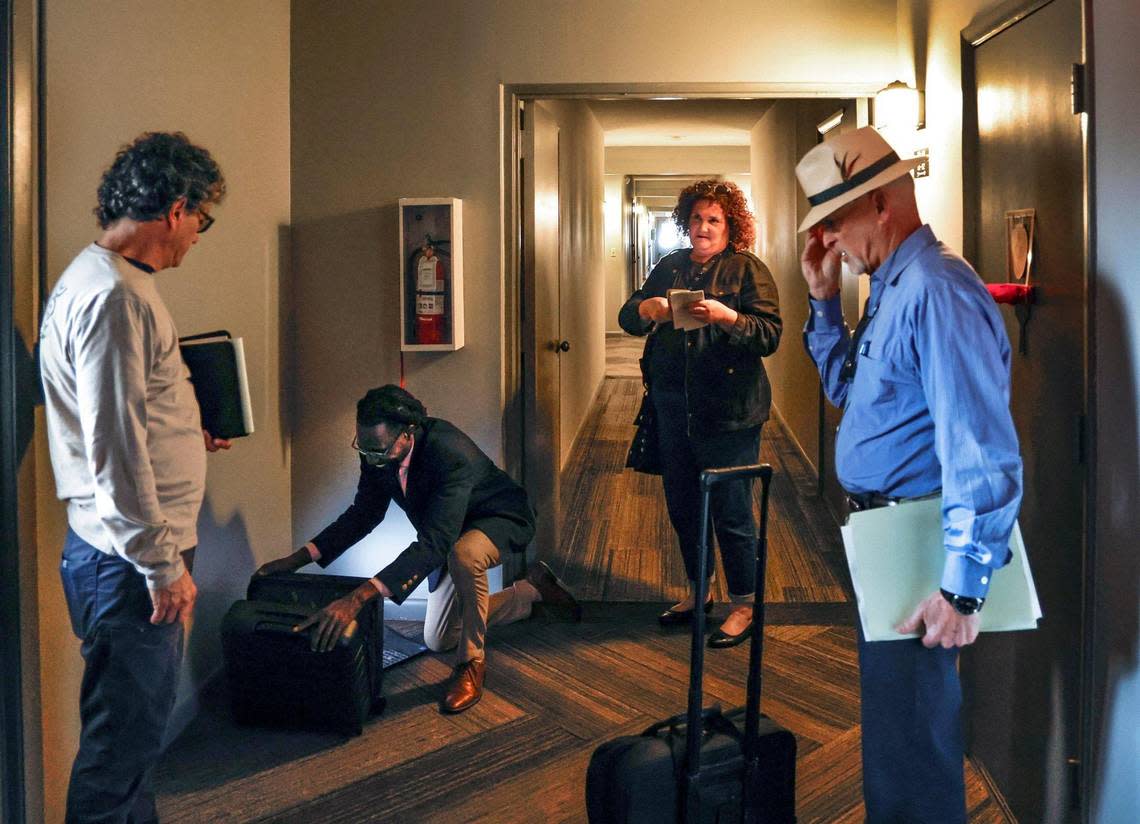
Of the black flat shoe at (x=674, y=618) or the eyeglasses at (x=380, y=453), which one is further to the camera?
the black flat shoe at (x=674, y=618)

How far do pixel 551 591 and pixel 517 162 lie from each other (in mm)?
1505

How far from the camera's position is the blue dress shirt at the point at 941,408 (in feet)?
5.39

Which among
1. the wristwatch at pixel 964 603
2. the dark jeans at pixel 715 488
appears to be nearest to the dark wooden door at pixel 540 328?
the dark jeans at pixel 715 488

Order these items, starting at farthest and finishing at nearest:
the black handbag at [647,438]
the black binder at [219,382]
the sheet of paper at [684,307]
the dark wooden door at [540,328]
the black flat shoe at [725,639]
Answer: the dark wooden door at [540,328] < the black handbag at [647,438] < the black flat shoe at [725,639] < the sheet of paper at [684,307] < the black binder at [219,382]

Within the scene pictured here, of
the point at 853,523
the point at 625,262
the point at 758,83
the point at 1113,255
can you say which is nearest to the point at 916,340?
the point at 853,523

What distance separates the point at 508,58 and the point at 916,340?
2463mm

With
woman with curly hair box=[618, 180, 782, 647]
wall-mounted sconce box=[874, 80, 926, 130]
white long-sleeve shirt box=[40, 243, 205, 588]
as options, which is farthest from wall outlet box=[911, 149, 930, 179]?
white long-sleeve shirt box=[40, 243, 205, 588]

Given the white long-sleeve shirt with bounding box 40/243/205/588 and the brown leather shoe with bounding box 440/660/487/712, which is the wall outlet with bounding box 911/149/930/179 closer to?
the brown leather shoe with bounding box 440/660/487/712

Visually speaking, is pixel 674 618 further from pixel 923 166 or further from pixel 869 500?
pixel 869 500

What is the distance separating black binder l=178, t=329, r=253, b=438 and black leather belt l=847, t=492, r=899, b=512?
1.23m

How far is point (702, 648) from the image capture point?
1.81 m

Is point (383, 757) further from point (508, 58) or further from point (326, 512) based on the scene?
point (508, 58)

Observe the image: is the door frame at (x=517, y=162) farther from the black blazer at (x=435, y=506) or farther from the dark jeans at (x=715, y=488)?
the dark jeans at (x=715, y=488)

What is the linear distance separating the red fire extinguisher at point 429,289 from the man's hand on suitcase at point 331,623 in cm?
116
